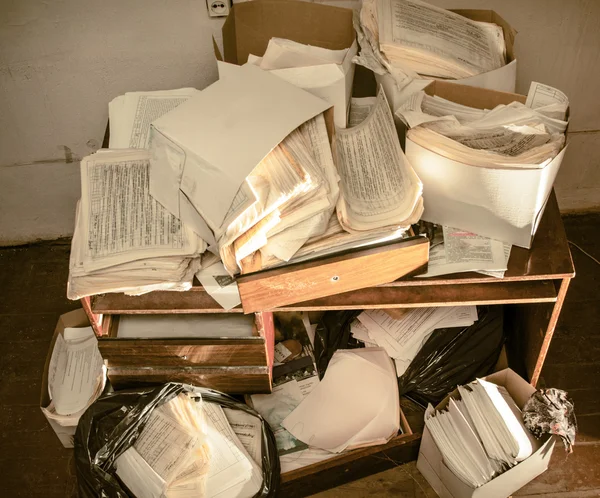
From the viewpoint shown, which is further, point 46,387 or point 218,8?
point 46,387

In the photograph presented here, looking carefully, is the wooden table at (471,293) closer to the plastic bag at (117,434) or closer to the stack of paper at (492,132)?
the plastic bag at (117,434)

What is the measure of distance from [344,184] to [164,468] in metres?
0.75

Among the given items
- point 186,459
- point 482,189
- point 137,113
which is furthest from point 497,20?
point 186,459

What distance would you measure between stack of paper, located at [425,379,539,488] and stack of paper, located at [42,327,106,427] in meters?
0.89

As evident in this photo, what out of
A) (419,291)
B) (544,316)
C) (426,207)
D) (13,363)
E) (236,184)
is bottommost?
(13,363)

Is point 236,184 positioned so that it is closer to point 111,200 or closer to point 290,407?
point 111,200

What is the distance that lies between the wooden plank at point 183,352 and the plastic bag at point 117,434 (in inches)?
3.2

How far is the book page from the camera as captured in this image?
3.96 ft

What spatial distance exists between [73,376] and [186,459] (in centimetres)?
50

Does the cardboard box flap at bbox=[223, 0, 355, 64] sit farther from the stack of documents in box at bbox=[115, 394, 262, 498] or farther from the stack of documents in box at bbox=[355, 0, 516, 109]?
the stack of documents in box at bbox=[115, 394, 262, 498]

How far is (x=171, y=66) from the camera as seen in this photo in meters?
1.74

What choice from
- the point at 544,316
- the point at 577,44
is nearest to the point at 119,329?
the point at 544,316

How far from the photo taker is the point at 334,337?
1.80 meters

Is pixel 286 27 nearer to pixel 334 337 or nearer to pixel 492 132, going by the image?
pixel 492 132
